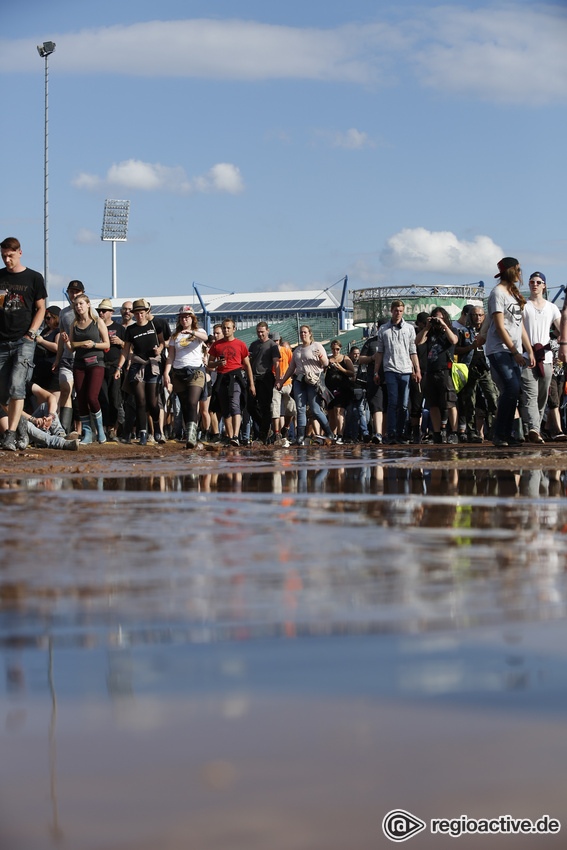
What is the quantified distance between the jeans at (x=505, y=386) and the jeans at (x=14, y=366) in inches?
171

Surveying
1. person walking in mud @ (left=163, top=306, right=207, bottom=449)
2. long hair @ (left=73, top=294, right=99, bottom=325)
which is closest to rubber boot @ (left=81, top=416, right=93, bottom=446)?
person walking in mud @ (left=163, top=306, right=207, bottom=449)

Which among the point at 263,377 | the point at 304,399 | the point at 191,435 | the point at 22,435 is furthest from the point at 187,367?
the point at 22,435

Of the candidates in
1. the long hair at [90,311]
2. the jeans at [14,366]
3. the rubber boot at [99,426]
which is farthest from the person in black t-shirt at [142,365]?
the jeans at [14,366]

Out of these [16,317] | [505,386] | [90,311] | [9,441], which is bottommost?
[9,441]

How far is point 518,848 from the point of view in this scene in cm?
147

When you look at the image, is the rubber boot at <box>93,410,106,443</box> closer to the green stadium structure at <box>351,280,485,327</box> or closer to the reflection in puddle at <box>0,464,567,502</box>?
the reflection in puddle at <box>0,464,567,502</box>

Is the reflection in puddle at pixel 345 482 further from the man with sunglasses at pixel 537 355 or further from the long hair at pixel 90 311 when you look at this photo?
the long hair at pixel 90 311

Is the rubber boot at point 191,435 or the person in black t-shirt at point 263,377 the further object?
the person in black t-shirt at point 263,377

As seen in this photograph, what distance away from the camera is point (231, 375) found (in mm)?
15898

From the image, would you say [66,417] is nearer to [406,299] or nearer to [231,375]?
[231,375]

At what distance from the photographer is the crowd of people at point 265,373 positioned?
11383 millimetres

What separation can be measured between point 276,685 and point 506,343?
9.30m

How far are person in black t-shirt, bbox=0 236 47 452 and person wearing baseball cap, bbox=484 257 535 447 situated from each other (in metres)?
4.21

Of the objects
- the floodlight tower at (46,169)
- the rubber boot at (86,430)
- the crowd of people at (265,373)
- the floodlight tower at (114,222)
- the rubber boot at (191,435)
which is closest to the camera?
the crowd of people at (265,373)
